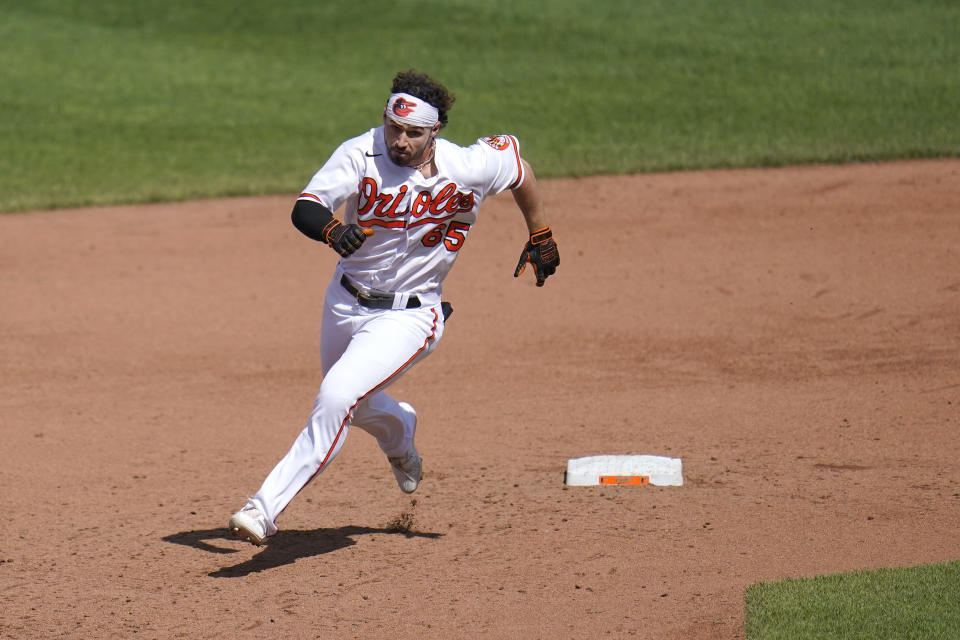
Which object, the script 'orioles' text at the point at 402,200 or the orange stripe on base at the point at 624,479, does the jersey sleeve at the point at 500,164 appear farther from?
the orange stripe on base at the point at 624,479

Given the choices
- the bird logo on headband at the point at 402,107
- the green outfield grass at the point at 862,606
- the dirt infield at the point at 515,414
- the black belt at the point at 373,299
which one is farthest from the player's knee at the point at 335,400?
the green outfield grass at the point at 862,606

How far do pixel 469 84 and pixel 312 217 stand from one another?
438 inches

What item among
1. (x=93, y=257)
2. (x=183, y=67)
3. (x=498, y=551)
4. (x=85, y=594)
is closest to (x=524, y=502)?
(x=498, y=551)

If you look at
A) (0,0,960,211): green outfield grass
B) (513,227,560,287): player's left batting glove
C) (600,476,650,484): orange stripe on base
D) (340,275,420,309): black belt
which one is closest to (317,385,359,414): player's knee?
(340,275,420,309): black belt

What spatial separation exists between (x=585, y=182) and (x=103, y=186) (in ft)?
16.5

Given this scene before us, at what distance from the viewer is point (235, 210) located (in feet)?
40.6

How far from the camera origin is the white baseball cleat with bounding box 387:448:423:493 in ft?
20.9

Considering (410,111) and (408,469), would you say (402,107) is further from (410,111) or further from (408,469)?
(408,469)

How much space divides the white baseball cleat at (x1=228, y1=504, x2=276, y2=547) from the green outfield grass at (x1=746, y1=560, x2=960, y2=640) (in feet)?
6.74

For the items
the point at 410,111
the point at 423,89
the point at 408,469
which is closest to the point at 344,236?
the point at 410,111

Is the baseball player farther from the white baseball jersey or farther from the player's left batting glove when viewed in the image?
the player's left batting glove

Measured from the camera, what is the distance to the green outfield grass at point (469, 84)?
1353 cm

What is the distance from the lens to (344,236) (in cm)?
540

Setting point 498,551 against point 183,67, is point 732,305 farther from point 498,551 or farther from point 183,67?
point 183,67
